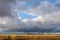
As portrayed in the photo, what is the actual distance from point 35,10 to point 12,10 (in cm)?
33

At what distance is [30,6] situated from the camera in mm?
2592

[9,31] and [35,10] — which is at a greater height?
[35,10]

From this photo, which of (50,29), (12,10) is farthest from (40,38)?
(12,10)

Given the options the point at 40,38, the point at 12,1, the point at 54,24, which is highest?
the point at 12,1

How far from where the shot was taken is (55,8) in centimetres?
256

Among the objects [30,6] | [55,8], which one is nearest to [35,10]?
[30,6]

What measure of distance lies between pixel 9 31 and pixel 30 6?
47 cm

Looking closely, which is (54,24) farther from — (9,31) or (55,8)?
(9,31)

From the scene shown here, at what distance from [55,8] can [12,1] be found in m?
0.63

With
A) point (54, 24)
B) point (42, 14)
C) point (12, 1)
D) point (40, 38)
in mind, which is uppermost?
point (12, 1)

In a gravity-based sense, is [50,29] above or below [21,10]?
below

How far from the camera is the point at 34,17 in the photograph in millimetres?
2576

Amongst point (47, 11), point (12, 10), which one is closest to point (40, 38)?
point (47, 11)

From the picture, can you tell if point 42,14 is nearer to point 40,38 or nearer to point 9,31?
point 40,38
